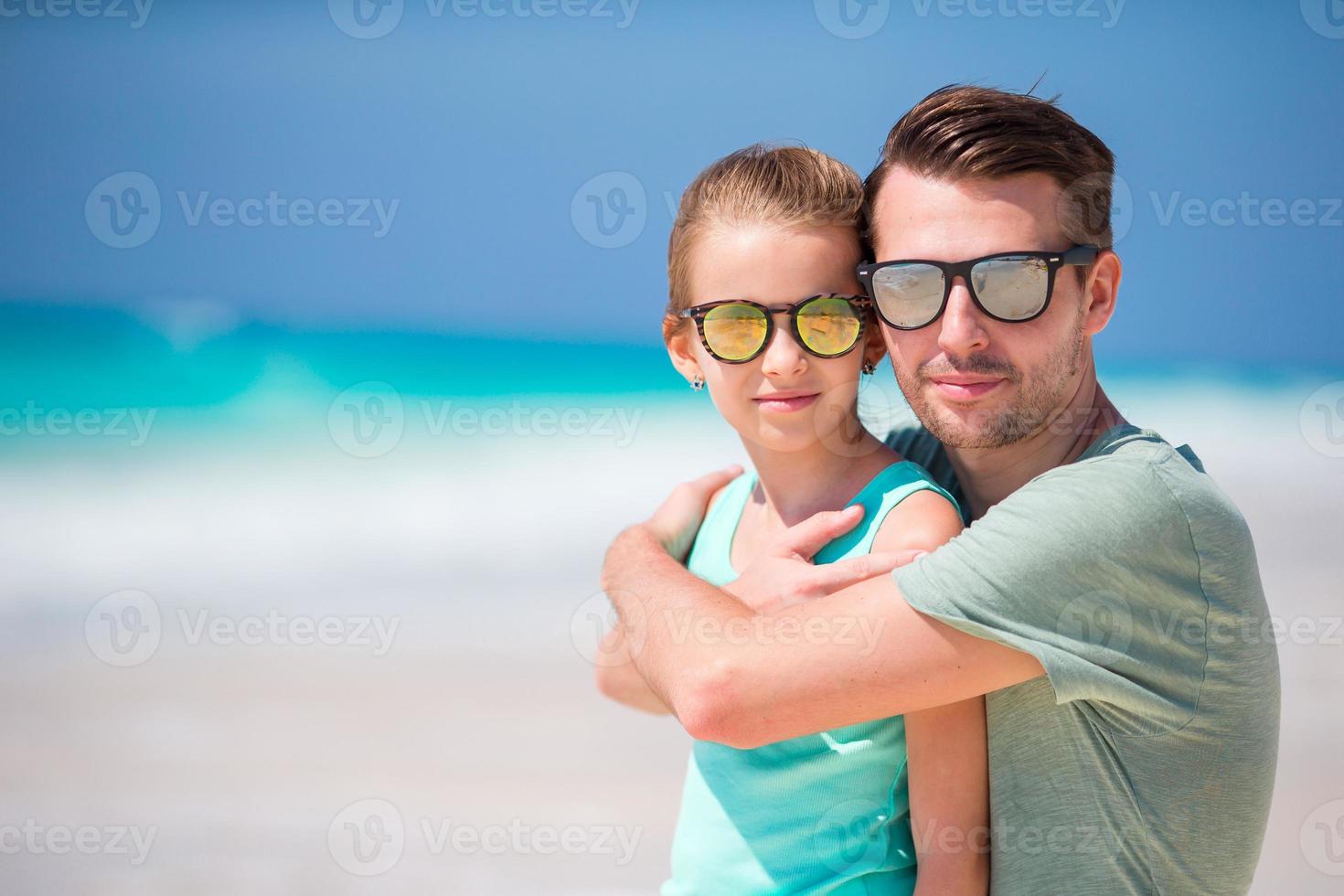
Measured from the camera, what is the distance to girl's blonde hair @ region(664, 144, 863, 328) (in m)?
2.18

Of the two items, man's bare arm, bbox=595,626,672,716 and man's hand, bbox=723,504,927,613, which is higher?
man's hand, bbox=723,504,927,613

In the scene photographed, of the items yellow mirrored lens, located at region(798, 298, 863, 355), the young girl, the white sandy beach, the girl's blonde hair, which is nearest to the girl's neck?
the young girl

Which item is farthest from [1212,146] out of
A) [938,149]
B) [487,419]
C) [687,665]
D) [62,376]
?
[62,376]

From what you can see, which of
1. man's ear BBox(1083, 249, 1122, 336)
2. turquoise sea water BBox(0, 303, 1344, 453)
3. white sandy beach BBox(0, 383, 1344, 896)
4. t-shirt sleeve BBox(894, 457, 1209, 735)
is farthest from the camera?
turquoise sea water BBox(0, 303, 1344, 453)

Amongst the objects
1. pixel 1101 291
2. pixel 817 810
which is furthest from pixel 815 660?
pixel 1101 291

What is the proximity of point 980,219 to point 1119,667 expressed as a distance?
0.85 meters

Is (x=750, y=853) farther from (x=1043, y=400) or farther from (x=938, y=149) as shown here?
(x=938, y=149)

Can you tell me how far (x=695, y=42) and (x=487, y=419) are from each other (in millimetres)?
5664

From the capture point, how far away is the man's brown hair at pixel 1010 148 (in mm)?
2105

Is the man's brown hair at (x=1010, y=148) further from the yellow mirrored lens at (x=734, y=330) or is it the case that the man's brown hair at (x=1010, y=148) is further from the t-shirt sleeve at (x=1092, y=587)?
the t-shirt sleeve at (x=1092, y=587)

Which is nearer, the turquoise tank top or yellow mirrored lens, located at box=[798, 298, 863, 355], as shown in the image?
the turquoise tank top

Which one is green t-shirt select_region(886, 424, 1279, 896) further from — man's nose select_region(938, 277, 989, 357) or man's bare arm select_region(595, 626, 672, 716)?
A: man's bare arm select_region(595, 626, 672, 716)

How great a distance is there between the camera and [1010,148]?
2.10 metres

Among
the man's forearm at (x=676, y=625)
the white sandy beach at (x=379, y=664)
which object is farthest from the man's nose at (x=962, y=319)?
the white sandy beach at (x=379, y=664)
